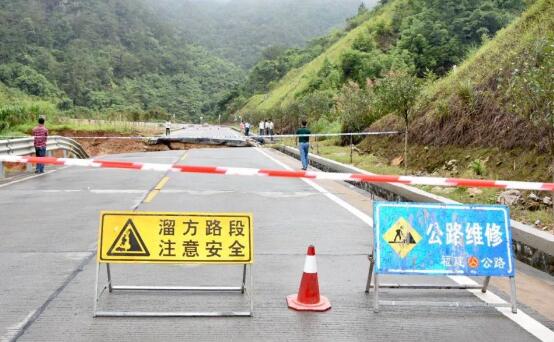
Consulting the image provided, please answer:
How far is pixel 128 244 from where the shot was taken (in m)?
5.14

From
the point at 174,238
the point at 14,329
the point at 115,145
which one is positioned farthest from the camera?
the point at 115,145

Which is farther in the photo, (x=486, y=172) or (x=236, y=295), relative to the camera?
(x=486, y=172)

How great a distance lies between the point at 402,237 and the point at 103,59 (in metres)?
149

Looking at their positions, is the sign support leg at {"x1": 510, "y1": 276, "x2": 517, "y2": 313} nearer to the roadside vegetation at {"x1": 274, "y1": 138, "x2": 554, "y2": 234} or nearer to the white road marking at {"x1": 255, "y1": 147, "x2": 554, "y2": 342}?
the white road marking at {"x1": 255, "y1": 147, "x2": 554, "y2": 342}

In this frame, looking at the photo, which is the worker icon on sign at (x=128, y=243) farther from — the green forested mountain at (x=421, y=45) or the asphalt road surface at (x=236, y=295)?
the green forested mountain at (x=421, y=45)

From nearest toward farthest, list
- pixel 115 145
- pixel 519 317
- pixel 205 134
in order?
pixel 519 317 < pixel 115 145 < pixel 205 134

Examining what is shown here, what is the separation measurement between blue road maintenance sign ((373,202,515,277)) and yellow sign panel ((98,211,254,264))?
1.23m

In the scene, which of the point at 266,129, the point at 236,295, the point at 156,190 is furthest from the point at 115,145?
the point at 236,295

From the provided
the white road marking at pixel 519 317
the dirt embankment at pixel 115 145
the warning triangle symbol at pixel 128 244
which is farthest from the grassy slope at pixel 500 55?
Answer: the dirt embankment at pixel 115 145

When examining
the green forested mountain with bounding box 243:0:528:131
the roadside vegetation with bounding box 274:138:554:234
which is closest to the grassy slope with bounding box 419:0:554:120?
the roadside vegetation with bounding box 274:138:554:234

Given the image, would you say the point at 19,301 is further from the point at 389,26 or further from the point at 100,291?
the point at 389,26

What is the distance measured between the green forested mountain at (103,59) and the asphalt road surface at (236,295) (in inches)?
3901

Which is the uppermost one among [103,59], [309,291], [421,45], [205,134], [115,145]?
[103,59]

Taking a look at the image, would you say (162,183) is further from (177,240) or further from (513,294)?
(513,294)
